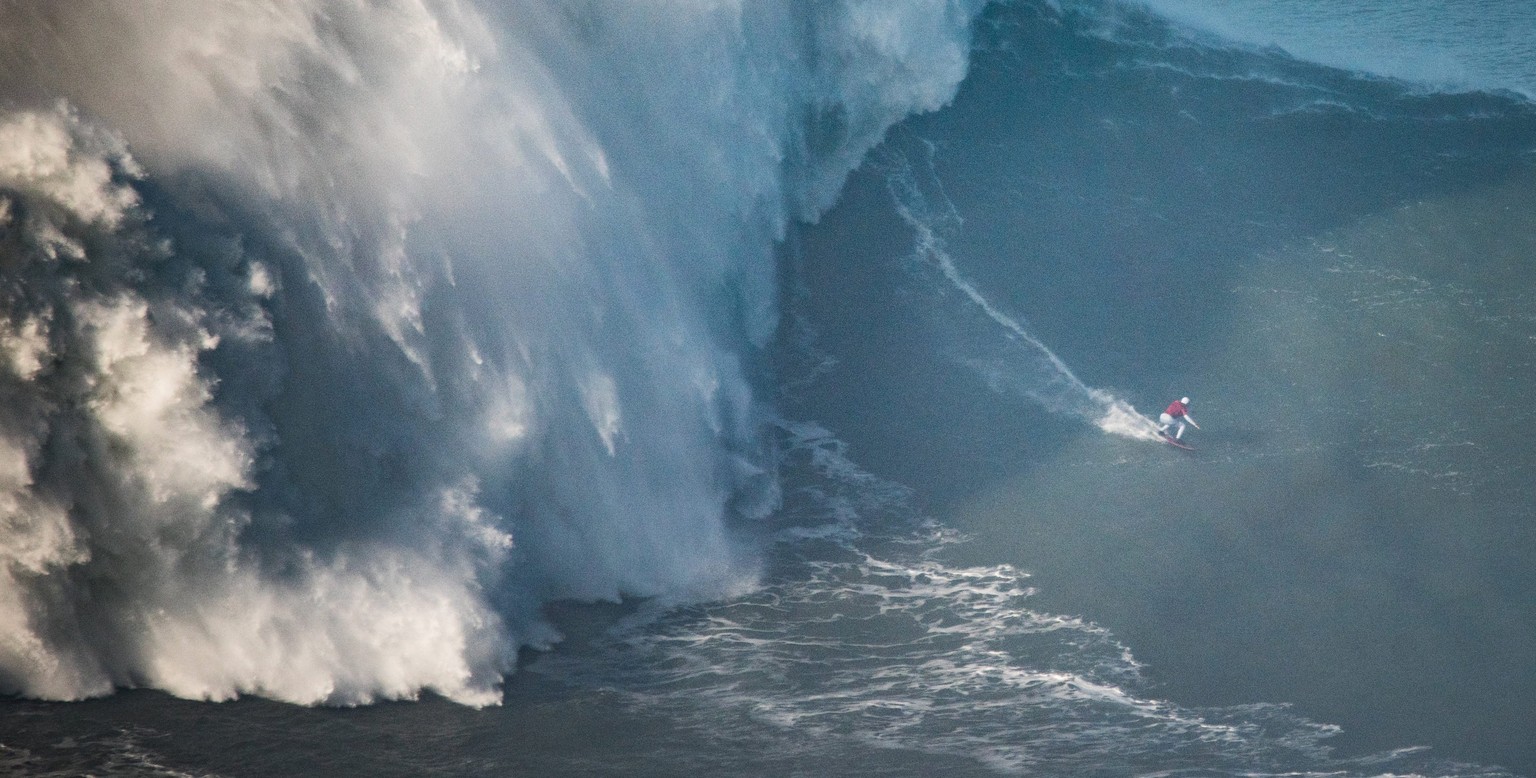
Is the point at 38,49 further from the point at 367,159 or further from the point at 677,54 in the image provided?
the point at 677,54

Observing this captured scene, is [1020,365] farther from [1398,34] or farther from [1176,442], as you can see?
[1398,34]

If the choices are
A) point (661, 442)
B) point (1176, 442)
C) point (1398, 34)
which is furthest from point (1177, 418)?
point (1398, 34)

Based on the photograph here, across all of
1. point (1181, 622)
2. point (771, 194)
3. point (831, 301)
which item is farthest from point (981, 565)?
point (771, 194)

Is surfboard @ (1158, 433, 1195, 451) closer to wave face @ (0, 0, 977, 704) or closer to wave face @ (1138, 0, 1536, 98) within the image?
wave face @ (0, 0, 977, 704)

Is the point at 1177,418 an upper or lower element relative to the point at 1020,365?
lower

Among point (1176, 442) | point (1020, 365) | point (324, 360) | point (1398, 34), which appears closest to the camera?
point (324, 360)

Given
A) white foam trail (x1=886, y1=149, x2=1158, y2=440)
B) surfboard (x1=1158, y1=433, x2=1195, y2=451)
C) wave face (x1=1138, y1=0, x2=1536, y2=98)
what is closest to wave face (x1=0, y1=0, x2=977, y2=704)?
white foam trail (x1=886, y1=149, x2=1158, y2=440)
